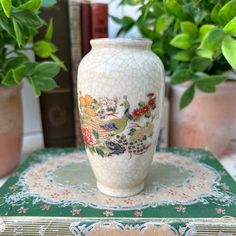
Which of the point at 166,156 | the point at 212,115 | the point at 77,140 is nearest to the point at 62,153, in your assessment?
the point at 77,140

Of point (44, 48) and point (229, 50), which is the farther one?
point (44, 48)

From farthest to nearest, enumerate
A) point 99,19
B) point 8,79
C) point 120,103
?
point 99,19, point 8,79, point 120,103

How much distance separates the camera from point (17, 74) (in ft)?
1.38

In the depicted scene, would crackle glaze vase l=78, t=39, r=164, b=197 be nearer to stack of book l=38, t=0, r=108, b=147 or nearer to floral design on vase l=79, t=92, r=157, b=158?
floral design on vase l=79, t=92, r=157, b=158

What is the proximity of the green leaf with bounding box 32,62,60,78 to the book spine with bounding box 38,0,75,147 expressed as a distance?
0.13 m

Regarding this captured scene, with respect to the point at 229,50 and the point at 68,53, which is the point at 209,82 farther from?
the point at 68,53

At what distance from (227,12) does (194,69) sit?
127mm

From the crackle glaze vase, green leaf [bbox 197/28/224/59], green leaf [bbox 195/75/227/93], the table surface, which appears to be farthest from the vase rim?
the table surface

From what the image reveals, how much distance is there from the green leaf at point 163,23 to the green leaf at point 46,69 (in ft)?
0.78

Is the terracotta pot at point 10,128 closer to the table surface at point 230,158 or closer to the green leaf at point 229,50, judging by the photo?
the table surface at point 230,158

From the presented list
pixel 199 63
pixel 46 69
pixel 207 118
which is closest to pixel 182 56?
pixel 199 63

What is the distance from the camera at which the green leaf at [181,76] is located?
0.50 metres

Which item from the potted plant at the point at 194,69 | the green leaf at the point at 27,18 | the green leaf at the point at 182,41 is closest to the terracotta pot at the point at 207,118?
the potted plant at the point at 194,69

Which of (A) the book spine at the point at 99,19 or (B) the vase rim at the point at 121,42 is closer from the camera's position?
(B) the vase rim at the point at 121,42
